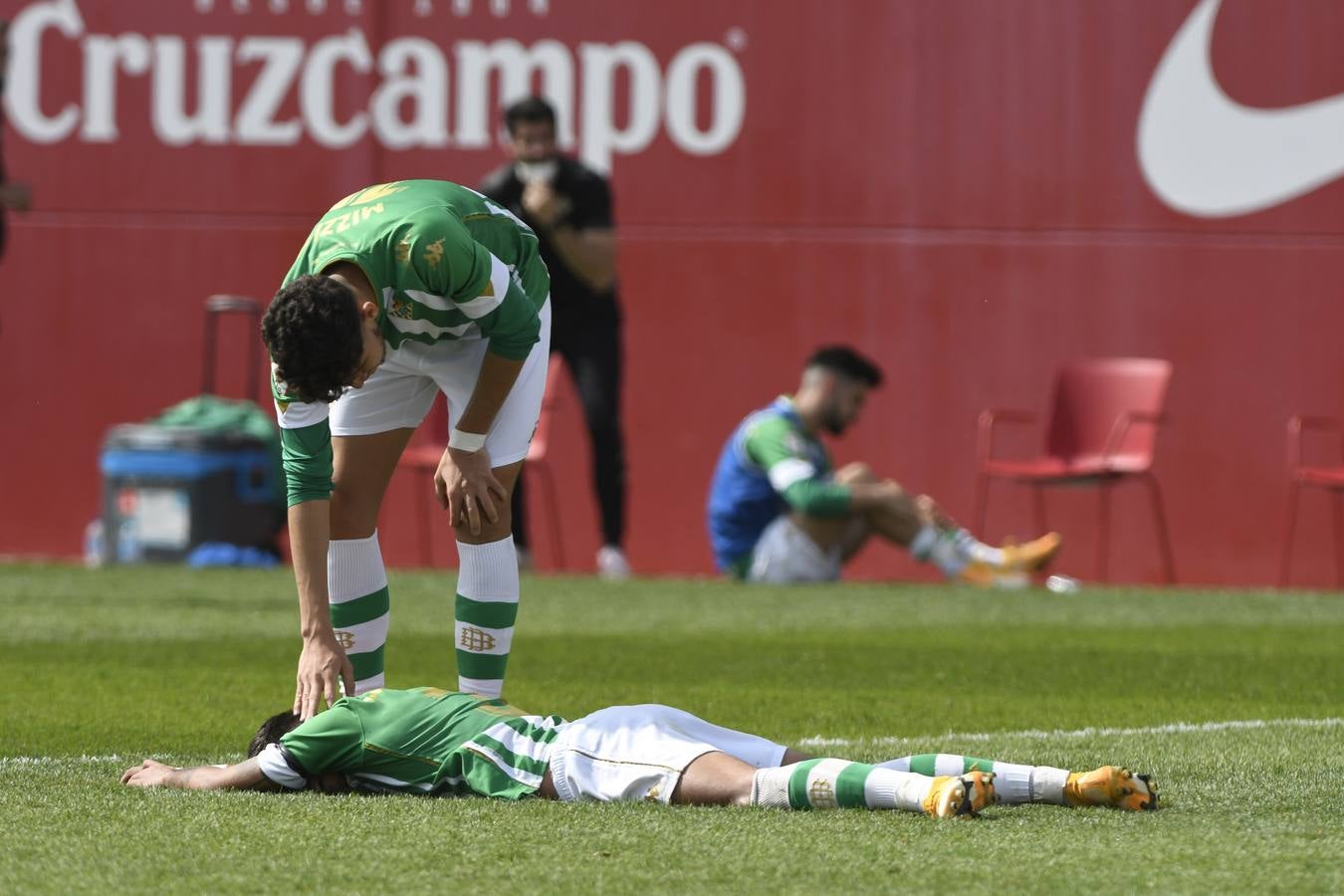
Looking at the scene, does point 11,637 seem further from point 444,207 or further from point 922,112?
point 922,112

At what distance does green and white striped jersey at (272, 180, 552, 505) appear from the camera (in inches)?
176

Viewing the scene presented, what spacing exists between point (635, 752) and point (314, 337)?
935 millimetres

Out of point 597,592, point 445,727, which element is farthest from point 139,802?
point 597,592

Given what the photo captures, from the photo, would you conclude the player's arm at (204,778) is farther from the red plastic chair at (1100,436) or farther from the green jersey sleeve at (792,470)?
the red plastic chair at (1100,436)

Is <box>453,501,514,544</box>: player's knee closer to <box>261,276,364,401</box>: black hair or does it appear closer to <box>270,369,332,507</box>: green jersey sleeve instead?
<box>270,369,332,507</box>: green jersey sleeve

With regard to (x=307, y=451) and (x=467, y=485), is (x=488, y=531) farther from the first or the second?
(x=307, y=451)

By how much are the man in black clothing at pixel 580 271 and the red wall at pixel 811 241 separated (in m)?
1.54

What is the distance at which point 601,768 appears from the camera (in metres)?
4.05

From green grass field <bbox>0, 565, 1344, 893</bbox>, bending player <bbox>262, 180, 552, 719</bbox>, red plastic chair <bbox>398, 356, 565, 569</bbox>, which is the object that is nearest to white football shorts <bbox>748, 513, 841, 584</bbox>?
green grass field <bbox>0, 565, 1344, 893</bbox>

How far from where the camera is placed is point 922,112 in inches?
504

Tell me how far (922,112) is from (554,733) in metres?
9.17

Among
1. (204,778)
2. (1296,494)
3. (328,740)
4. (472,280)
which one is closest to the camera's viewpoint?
(328,740)

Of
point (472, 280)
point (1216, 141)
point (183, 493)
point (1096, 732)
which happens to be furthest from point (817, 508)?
point (472, 280)

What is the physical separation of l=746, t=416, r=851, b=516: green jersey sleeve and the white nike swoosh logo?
349 centimetres
